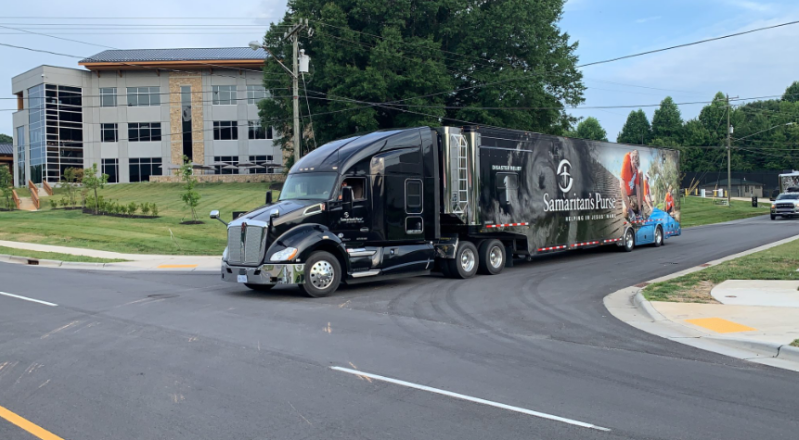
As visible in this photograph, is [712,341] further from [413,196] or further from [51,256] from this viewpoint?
[51,256]

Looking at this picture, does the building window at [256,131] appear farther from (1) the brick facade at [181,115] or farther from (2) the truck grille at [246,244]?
(2) the truck grille at [246,244]

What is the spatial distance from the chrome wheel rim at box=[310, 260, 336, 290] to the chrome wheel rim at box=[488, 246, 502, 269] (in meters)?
4.90

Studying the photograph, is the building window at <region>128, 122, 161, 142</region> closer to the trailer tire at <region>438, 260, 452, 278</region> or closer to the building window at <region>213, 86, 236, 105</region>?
the building window at <region>213, 86, 236, 105</region>

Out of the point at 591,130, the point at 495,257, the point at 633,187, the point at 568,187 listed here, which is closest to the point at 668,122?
the point at 591,130

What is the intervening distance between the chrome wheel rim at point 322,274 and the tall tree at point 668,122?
90676 mm

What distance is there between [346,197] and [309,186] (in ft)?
2.98

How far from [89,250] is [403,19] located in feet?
77.0

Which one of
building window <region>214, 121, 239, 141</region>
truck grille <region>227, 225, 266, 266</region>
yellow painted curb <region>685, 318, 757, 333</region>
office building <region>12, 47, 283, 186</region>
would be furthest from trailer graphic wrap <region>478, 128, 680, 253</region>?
building window <region>214, 121, 239, 141</region>

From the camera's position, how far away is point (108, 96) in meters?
61.8

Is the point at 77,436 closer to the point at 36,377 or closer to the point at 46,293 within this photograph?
the point at 36,377

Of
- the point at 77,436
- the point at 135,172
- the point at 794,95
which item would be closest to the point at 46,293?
the point at 77,436

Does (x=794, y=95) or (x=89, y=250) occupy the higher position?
(x=794, y=95)

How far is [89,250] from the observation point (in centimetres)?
2286

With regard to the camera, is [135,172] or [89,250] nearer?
[89,250]
